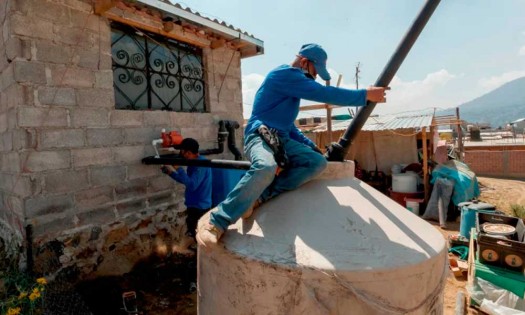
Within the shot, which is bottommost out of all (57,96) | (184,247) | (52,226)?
(184,247)

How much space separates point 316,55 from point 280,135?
781 mm

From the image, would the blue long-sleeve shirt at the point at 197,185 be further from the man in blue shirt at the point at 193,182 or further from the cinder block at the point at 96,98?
the cinder block at the point at 96,98

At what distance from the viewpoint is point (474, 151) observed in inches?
637

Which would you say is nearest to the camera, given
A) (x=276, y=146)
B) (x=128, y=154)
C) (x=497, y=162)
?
(x=276, y=146)

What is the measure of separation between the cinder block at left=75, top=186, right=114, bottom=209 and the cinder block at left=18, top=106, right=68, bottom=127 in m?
0.93

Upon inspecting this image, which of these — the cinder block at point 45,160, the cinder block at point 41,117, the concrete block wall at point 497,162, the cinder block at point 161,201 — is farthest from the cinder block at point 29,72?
the concrete block wall at point 497,162

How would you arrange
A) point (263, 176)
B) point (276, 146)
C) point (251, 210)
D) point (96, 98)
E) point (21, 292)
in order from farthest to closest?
point (96, 98) → point (21, 292) → point (276, 146) → point (251, 210) → point (263, 176)

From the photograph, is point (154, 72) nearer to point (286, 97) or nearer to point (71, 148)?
point (71, 148)

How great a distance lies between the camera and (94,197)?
13.9 ft

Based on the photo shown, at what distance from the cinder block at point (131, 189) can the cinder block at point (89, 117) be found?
91 cm

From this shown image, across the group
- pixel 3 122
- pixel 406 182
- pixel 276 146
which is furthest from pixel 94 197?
pixel 406 182

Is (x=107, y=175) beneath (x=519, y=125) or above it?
beneath

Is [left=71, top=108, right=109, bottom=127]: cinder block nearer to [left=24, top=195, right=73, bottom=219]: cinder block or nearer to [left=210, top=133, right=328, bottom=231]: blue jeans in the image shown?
Answer: [left=24, top=195, right=73, bottom=219]: cinder block

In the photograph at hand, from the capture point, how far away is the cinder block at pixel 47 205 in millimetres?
3668
